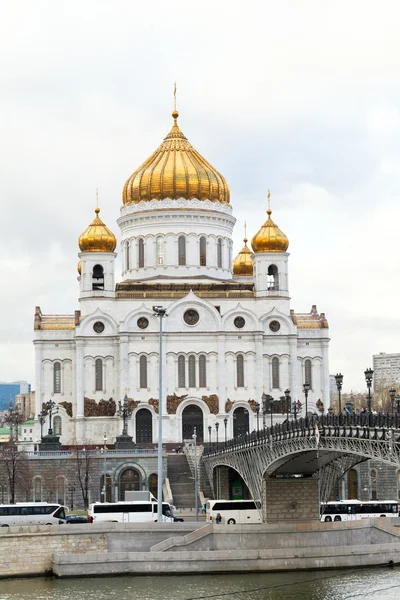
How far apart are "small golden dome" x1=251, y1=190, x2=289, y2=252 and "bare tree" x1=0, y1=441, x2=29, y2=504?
25.7 m

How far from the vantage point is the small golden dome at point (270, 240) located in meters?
96.0

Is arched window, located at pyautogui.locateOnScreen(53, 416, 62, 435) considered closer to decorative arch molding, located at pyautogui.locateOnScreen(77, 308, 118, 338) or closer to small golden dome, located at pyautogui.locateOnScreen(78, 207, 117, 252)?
decorative arch molding, located at pyautogui.locateOnScreen(77, 308, 118, 338)

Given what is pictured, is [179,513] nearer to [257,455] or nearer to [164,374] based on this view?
[257,455]

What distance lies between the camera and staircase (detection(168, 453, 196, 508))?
7619 centimetres

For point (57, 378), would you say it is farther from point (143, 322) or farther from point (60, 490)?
point (60, 490)

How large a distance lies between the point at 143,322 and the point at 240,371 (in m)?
7.54

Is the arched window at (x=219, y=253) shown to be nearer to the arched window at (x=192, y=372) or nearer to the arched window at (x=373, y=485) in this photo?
the arched window at (x=192, y=372)

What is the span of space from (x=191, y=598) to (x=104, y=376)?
45.6m

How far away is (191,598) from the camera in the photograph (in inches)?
1869

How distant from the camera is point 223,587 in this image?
49.8m

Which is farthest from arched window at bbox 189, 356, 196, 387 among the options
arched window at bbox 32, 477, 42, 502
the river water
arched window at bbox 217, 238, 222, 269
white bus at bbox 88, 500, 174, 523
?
the river water

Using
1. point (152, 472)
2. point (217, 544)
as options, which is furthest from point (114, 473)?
point (217, 544)

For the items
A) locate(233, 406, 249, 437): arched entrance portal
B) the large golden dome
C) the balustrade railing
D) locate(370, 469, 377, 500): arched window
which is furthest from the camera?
the large golden dome

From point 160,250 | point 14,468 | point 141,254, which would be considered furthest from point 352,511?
point 141,254
